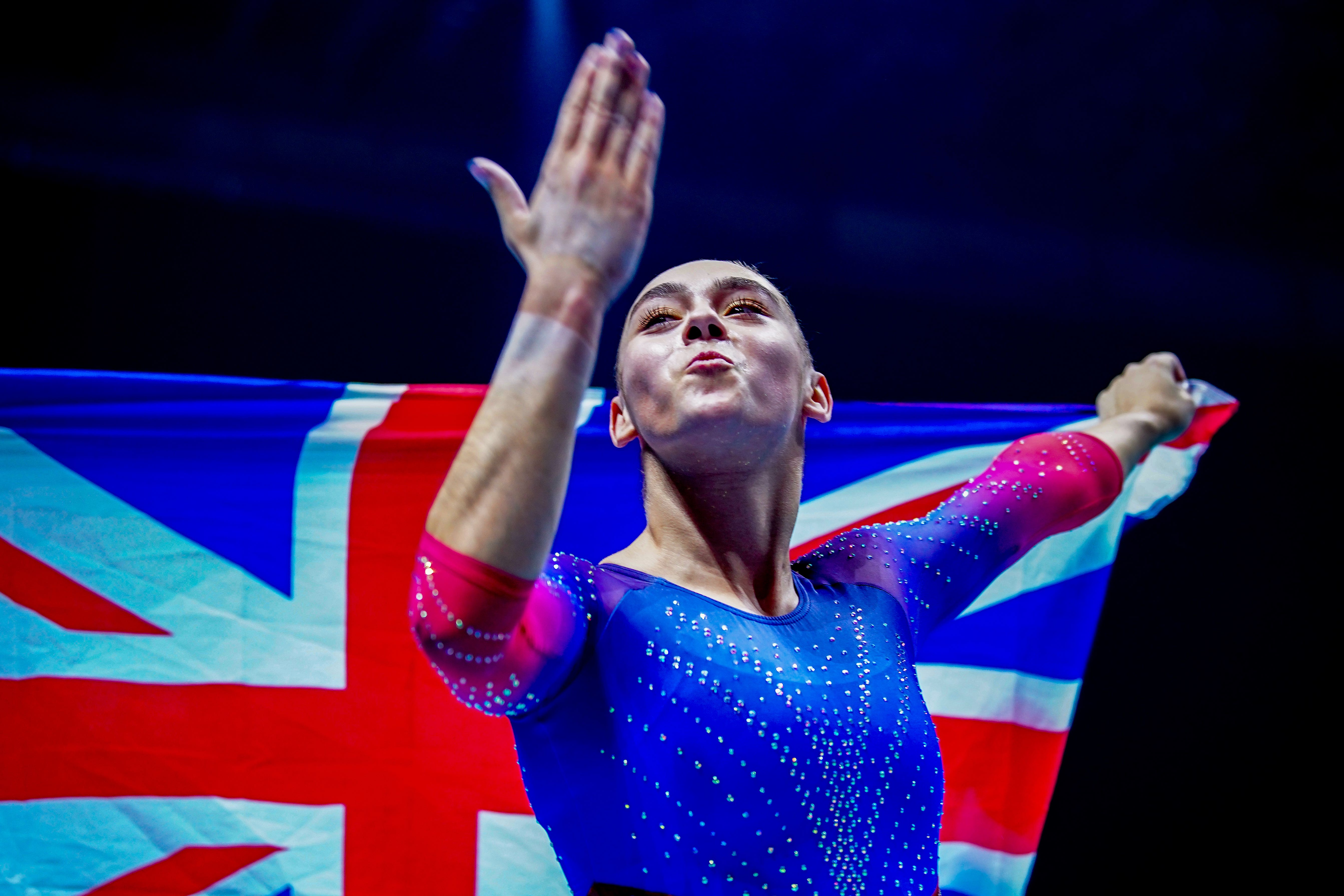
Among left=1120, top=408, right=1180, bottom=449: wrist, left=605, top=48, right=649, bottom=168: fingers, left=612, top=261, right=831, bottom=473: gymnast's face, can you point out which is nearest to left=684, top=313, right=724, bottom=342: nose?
left=612, top=261, right=831, bottom=473: gymnast's face

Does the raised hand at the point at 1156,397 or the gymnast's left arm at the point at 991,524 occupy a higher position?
the raised hand at the point at 1156,397

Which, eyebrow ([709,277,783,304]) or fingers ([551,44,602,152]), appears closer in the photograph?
fingers ([551,44,602,152])

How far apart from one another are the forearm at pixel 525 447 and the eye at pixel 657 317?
46 centimetres

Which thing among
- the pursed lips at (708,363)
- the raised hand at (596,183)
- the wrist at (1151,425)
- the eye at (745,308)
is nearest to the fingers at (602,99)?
the raised hand at (596,183)

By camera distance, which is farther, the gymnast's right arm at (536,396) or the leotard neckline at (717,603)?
the leotard neckline at (717,603)

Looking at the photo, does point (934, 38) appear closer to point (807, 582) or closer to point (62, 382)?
point (807, 582)

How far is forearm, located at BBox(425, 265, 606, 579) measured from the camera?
2.36ft

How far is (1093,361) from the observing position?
114 inches

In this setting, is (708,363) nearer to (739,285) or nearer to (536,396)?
(739,285)

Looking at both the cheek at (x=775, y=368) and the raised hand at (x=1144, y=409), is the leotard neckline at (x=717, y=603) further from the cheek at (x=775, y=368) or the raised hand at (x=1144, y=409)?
the raised hand at (x=1144, y=409)

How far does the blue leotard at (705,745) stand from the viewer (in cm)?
92

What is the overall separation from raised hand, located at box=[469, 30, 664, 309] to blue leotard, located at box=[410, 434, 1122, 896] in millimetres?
291

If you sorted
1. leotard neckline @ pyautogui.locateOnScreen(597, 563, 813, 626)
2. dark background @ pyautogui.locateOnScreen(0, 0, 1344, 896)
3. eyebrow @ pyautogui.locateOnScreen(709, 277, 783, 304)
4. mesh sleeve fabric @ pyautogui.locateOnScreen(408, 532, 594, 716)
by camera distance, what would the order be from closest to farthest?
mesh sleeve fabric @ pyautogui.locateOnScreen(408, 532, 594, 716), leotard neckline @ pyautogui.locateOnScreen(597, 563, 813, 626), eyebrow @ pyautogui.locateOnScreen(709, 277, 783, 304), dark background @ pyautogui.locateOnScreen(0, 0, 1344, 896)

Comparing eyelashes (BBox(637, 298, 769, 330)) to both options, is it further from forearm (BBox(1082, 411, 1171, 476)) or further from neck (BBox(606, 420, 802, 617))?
forearm (BBox(1082, 411, 1171, 476))
